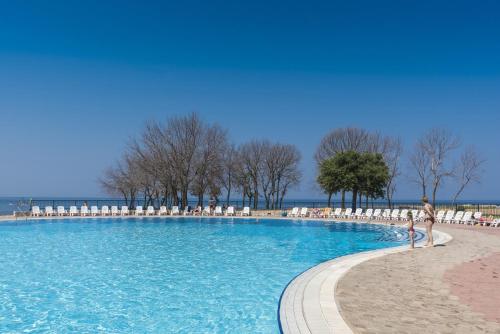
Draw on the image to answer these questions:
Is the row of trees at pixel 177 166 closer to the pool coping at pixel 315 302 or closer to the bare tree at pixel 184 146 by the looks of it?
the bare tree at pixel 184 146

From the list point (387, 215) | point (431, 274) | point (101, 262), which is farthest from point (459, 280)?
point (387, 215)

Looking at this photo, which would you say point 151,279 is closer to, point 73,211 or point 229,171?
point 73,211

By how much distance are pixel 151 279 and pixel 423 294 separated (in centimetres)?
657

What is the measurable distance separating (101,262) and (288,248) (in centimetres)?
717

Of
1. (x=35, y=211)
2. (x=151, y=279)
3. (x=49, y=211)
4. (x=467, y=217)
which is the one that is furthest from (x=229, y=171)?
(x=151, y=279)

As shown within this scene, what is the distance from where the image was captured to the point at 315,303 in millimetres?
6730

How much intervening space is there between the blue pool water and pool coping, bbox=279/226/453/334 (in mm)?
404

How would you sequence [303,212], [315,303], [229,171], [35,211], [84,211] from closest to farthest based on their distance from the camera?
[315,303]
[35,211]
[84,211]
[303,212]
[229,171]

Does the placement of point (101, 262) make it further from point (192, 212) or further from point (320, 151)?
point (320, 151)

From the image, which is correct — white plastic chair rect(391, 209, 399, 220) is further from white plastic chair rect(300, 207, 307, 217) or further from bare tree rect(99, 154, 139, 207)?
bare tree rect(99, 154, 139, 207)

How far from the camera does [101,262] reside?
12656mm

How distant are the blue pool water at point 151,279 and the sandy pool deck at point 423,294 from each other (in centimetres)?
152

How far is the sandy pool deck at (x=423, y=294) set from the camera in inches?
219

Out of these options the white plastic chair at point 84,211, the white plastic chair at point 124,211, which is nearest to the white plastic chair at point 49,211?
the white plastic chair at point 84,211
